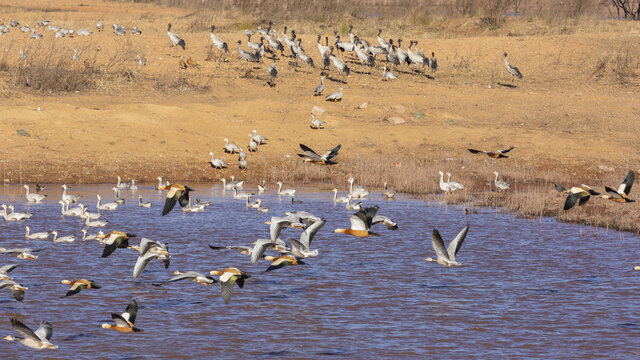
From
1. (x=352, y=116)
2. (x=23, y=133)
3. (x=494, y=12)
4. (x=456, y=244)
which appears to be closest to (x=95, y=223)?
(x=456, y=244)

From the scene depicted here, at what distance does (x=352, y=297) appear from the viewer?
1351cm

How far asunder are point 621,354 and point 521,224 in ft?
30.9

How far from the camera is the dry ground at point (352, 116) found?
2589 centimetres

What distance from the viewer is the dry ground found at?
25.9m

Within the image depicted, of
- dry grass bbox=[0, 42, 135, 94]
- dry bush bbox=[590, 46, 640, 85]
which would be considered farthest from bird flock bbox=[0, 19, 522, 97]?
dry bush bbox=[590, 46, 640, 85]

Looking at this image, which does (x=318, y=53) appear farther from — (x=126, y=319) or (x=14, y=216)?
(x=126, y=319)

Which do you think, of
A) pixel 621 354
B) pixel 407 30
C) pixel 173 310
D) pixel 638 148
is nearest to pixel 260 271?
pixel 173 310

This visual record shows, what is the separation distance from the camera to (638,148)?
98.2 ft

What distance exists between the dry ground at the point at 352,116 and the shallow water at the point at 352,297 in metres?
4.16

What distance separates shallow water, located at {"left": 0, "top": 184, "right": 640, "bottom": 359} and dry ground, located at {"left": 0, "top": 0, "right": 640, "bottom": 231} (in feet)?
13.7

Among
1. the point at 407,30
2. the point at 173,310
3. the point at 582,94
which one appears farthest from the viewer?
the point at 407,30

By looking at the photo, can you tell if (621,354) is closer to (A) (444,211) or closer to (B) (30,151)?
(A) (444,211)

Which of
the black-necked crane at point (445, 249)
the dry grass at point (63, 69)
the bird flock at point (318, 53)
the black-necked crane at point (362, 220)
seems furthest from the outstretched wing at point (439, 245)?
the bird flock at point (318, 53)

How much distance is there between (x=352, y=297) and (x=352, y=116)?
1917cm
